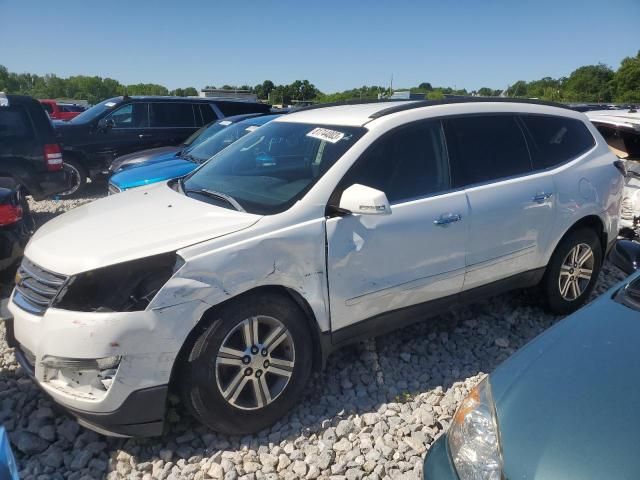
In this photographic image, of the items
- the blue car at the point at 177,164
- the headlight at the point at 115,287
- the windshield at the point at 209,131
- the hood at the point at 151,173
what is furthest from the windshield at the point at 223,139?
the headlight at the point at 115,287

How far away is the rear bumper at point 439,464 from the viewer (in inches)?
67.2

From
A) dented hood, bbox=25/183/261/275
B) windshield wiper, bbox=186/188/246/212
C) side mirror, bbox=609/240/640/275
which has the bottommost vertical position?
side mirror, bbox=609/240/640/275

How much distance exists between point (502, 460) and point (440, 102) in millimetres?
2582

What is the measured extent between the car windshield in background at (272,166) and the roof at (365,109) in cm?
9

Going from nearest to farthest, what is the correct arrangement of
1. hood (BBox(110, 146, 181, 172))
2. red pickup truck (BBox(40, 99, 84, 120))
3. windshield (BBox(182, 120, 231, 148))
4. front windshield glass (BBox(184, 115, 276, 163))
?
front windshield glass (BBox(184, 115, 276, 163)) < hood (BBox(110, 146, 181, 172)) < windshield (BBox(182, 120, 231, 148)) < red pickup truck (BBox(40, 99, 84, 120))

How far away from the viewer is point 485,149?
3.48 meters

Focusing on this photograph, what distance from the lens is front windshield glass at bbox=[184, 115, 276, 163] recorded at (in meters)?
6.75

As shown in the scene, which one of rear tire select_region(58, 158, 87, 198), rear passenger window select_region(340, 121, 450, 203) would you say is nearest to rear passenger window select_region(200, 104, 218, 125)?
rear tire select_region(58, 158, 87, 198)

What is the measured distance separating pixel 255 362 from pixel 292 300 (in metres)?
0.38

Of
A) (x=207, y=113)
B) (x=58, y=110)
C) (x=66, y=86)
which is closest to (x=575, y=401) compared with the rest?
(x=207, y=113)

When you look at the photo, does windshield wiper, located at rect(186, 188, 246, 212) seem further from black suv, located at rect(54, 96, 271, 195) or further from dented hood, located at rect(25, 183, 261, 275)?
black suv, located at rect(54, 96, 271, 195)

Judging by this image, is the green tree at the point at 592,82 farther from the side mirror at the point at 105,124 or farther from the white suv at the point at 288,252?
the white suv at the point at 288,252

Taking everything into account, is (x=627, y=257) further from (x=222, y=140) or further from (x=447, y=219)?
(x=222, y=140)

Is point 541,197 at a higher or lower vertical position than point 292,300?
higher
